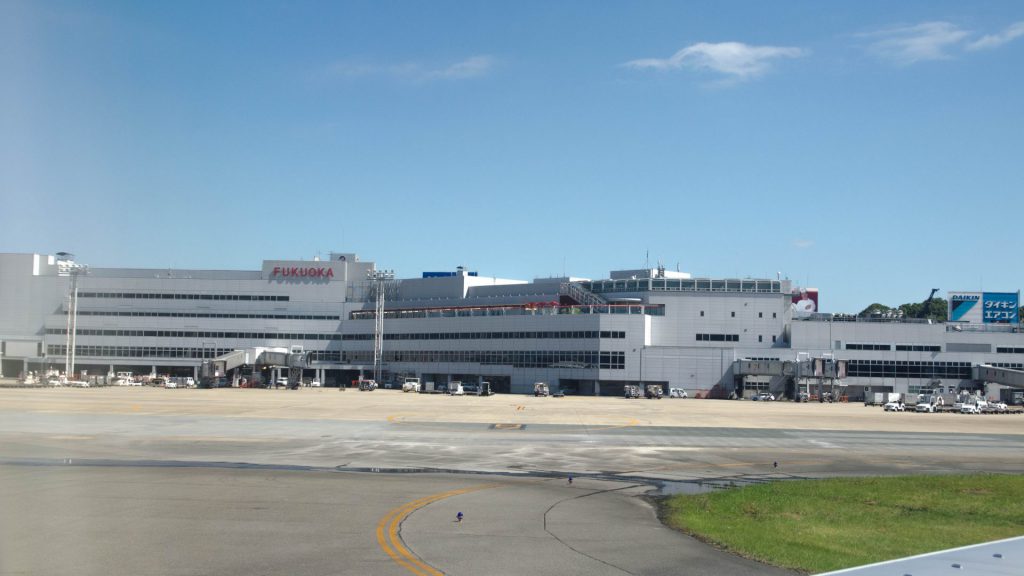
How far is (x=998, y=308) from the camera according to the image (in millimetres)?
156375

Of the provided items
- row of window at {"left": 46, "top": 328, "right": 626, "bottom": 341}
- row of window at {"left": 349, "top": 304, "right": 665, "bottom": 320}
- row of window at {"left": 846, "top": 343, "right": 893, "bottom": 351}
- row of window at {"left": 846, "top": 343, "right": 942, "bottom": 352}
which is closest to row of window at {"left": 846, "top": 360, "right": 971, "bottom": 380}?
row of window at {"left": 846, "top": 343, "right": 942, "bottom": 352}

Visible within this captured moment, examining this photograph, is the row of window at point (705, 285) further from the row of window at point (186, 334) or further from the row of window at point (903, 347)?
the row of window at point (186, 334)

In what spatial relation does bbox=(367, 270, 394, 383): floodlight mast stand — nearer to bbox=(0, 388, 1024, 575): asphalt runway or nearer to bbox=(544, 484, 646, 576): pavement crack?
bbox=(0, 388, 1024, 575): asphalt runway

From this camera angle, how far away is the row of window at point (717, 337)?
466 feet

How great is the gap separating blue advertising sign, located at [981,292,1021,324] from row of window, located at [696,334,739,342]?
165 feet

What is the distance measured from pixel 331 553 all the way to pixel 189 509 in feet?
22.9

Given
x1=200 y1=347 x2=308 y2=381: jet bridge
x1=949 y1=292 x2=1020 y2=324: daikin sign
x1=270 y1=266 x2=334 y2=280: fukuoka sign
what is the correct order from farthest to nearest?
x1=270 y1=266 x2=334 y2=280: fukuoka sign, x1=949 y1=292 x2=1020 y2=324: daikin sign, x1=200 y1=347 x2=308 y2=381: jet bridge

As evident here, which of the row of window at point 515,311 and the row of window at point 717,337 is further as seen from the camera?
the row of window at point 717,337

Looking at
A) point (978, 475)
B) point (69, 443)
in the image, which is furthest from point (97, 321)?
point (978, 475)

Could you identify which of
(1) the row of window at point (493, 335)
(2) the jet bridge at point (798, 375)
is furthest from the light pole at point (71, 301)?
(2) the jet bridge at point (798, 375)

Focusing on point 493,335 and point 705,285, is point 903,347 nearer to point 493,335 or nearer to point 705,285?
point 705,285

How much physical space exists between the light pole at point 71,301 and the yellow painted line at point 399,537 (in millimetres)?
136559

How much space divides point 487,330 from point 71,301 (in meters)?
73.3

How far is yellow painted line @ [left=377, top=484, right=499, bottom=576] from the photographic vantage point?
1693cm
